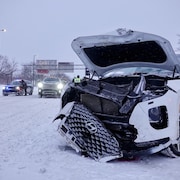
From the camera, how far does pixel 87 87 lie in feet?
16.1

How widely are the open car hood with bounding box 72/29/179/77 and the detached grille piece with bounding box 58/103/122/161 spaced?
136 cm

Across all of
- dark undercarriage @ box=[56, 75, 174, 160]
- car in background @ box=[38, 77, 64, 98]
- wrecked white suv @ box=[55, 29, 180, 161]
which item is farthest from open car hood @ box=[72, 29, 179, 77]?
car in background @ box=[38, 77, 64, 98]

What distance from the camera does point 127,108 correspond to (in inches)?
165

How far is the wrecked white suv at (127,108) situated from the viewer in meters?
4.18

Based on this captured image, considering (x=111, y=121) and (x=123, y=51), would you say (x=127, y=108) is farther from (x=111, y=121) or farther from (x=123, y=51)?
(x=123, y=51)

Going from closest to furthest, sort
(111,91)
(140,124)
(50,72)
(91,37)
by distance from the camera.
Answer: (140,124), (111,91), (91,37), (50,72)

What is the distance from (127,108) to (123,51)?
1826 mm

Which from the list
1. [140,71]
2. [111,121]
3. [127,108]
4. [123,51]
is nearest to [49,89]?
[123,51]

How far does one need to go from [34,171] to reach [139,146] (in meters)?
1.52

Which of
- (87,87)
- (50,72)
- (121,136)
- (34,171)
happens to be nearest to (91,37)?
Answer: (87,87)

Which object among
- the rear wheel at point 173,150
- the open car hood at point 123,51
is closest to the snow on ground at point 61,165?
the rear wheel at point 173,150

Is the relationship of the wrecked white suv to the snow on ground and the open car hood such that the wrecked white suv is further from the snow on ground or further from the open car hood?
the snow on ground

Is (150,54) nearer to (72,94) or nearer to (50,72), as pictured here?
(72,94)

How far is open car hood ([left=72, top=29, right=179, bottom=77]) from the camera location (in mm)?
4775
